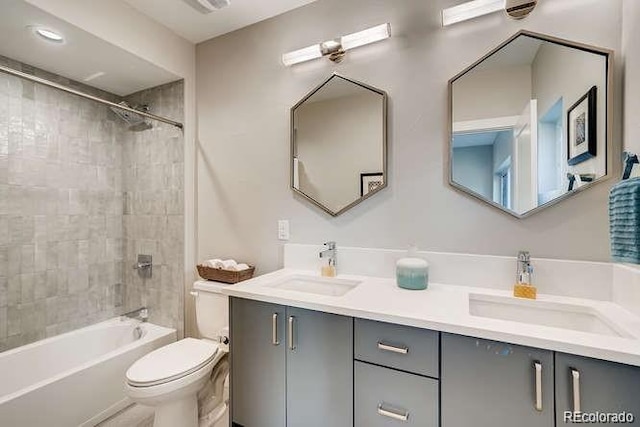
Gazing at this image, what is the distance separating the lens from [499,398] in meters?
0.90

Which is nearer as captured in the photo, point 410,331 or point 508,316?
point 410,331

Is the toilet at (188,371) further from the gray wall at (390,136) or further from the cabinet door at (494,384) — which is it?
the cabinet door at (494,384)

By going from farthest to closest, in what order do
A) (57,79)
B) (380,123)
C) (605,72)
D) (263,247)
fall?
(57,79) < (263,247) < (380,123) < (605,72)

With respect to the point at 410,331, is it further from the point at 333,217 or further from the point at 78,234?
the point at 78,234

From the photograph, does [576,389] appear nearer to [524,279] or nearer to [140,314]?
[524,279]

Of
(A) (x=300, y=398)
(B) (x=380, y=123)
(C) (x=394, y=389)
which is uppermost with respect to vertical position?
(B) (x=380, y=123)

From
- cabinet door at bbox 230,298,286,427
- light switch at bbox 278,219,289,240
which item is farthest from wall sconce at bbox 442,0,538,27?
cabinet door at bbox 230,298,286,427

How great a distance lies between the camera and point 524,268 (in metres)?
1.25

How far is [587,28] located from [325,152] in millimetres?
1266

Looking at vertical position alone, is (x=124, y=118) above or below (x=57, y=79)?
below

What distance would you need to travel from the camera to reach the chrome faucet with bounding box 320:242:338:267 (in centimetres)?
165

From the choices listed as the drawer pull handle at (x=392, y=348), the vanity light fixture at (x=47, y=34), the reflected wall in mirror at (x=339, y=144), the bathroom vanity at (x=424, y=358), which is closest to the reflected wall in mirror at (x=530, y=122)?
the reflected wall in mirror at (x=339, y=144)

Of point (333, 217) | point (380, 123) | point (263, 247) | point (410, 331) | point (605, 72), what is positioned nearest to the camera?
A: point (410, 331)

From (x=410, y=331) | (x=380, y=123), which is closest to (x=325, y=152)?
(x=380, y=123)
